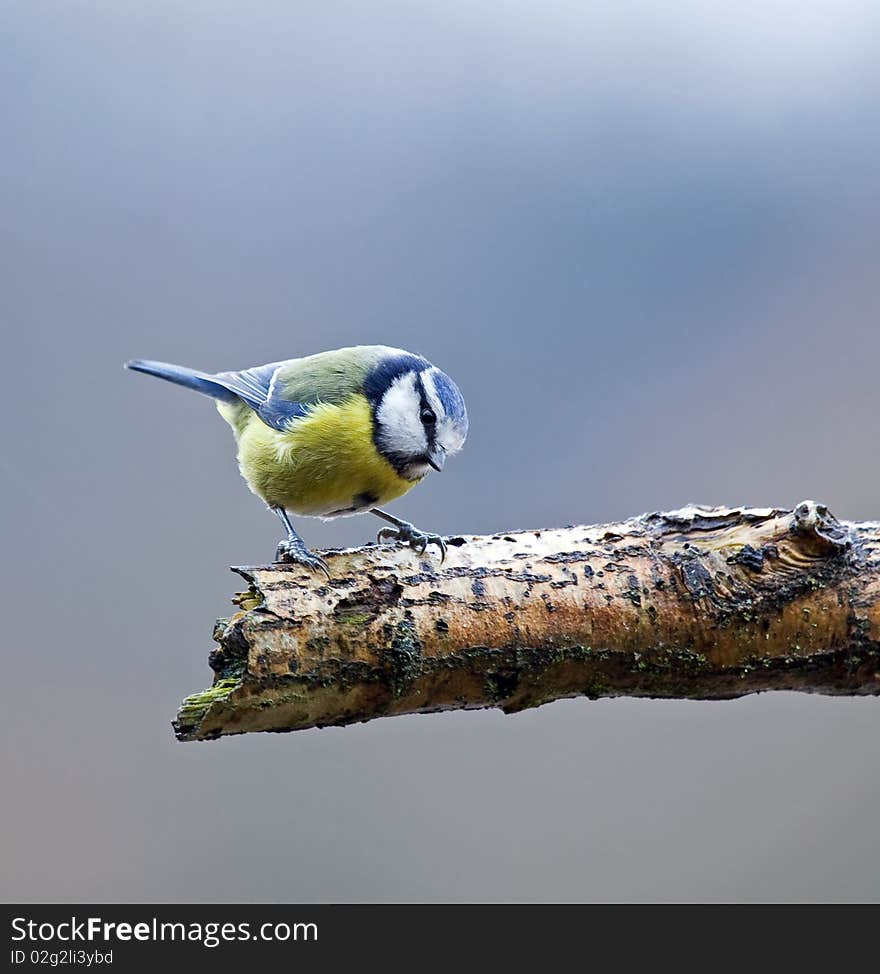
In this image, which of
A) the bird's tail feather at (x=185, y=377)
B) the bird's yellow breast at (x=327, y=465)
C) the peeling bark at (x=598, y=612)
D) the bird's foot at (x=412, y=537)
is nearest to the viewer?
the peeling bark at (x=598, y=612)

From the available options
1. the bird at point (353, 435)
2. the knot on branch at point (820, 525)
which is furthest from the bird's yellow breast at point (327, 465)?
the knot on branch at point (820, 525)

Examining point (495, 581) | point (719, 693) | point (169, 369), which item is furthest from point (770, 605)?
point (169, 369)

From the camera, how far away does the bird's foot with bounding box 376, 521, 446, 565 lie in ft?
3.70

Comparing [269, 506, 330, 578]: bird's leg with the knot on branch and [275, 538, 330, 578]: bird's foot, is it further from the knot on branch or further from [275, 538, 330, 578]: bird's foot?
the knot on branch

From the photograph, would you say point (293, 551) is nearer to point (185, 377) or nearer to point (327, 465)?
point (327, 465)

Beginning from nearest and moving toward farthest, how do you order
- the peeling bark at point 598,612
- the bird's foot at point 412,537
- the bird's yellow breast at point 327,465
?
1. the peeling bark at point 598,612
2. the bird's foot at point 412,537
3. the bird's yellow breast at point 327,465

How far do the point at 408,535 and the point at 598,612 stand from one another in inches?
13.1

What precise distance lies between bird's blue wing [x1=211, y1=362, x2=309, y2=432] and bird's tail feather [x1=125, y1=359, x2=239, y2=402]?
0.05 feet

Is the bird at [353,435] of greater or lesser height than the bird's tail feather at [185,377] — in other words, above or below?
below

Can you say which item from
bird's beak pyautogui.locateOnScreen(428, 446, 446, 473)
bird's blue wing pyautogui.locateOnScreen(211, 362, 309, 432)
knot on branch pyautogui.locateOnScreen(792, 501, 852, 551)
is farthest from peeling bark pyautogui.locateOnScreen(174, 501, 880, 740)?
bird's blue wing pyautogui.locateOnScreen(211, 362, 309, 432)

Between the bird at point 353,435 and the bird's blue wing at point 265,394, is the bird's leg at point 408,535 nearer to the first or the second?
the bird at point 353,435

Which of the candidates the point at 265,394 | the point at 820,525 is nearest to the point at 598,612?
the point at 820,525

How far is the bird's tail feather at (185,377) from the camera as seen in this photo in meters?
1.48

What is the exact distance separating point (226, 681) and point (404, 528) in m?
0.46
